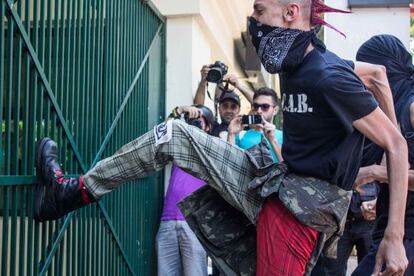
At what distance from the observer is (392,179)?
252cm

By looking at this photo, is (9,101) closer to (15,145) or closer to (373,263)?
(15,145)

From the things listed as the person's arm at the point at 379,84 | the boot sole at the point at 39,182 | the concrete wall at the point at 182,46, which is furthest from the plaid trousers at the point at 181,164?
the concrete wall at the point at 182,46

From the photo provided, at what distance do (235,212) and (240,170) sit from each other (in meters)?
0.29

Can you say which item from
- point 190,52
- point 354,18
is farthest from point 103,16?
point 354,18

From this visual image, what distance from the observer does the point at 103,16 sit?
13.2 feet

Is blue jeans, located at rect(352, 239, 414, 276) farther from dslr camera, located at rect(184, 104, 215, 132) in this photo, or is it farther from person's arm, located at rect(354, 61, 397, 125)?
dslr camera, located at rect(184, 104, 215, 132)

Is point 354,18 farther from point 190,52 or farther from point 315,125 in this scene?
point 315,125

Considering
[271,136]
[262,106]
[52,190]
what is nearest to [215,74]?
[262,106]

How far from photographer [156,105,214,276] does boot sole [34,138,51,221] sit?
1840mm

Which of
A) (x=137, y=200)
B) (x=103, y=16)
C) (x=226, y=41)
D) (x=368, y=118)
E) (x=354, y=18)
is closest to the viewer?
(x=368, y=118)

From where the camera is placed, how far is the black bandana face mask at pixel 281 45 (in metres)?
2.69

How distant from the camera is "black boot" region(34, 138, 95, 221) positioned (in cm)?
291

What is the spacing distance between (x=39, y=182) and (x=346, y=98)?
165cm

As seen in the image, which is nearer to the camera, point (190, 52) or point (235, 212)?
point (235, 212)
